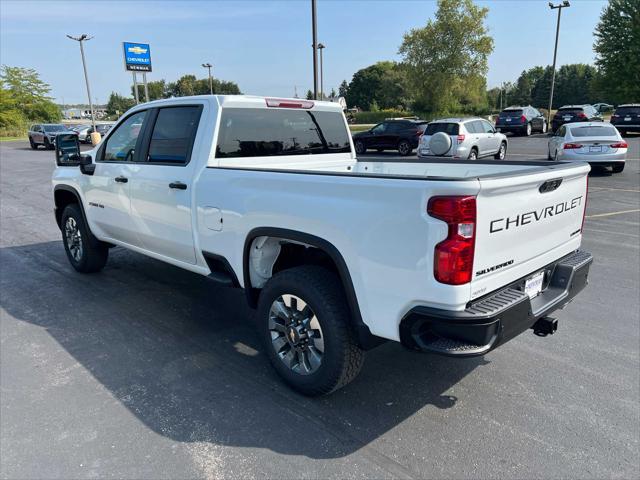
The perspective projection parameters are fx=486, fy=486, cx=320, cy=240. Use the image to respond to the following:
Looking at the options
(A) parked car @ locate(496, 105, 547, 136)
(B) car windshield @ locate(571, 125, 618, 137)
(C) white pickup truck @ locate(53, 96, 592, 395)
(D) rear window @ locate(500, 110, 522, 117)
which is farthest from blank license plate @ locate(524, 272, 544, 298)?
(D) rear window @ locate(500, 110, 522, 117)

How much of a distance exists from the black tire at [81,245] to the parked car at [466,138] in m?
12.7

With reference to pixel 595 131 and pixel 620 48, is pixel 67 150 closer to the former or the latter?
pixel 595 131

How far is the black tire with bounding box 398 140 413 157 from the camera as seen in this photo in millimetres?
22344

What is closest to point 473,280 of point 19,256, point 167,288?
point 167,288

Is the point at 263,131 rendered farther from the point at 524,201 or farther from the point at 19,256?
the point at 19,256

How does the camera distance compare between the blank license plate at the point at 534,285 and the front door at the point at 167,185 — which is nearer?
the blank license plate at the point at 534,285

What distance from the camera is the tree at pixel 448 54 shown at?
42125mm

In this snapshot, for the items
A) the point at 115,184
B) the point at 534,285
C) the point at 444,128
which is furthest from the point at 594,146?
the point at 115,184

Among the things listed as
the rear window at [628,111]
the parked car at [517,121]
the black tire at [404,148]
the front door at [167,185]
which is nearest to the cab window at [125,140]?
the front door at [167,185]

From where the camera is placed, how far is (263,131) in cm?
429

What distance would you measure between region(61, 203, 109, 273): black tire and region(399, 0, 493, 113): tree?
41902 millimetres

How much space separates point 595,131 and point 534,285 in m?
13.1

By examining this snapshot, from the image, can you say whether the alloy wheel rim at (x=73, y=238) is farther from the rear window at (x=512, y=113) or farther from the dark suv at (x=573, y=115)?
the dark suv at (x=573, y=115)

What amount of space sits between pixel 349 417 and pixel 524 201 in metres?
1.67
